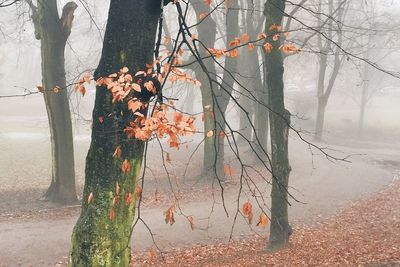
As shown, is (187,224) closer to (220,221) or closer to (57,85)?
(220,221)

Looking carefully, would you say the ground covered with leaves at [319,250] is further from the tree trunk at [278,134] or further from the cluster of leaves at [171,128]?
the cluster of leaves at [171,128]

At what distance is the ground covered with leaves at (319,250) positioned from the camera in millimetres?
8477

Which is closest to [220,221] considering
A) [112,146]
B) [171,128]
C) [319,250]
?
[319,250]

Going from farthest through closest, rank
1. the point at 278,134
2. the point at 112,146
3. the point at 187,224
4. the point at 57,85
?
the point at 57,85, the point at 187,224, the point at 278,134, the point at 112,146

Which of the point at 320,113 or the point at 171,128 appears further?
the point at 320,113

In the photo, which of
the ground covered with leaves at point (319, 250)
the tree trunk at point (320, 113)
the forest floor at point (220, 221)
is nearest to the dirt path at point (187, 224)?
the forest floor at point (220, 221)

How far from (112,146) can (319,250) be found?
20.7 feet

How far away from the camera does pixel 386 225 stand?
459 inches

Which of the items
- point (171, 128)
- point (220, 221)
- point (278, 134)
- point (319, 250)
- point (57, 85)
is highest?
point (57, 85)

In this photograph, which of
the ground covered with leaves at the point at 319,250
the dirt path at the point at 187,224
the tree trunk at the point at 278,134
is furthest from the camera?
the dirt path at the point at 187,224

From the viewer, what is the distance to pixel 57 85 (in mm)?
13320

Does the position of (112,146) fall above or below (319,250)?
above

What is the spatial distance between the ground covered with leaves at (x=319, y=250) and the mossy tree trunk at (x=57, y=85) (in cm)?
492

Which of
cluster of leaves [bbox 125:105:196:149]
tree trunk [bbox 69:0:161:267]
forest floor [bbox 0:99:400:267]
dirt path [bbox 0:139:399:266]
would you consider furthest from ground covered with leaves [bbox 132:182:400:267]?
cluster of leaves [bbox 125:105:196:149]
